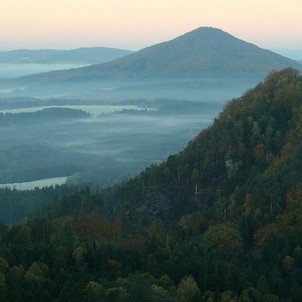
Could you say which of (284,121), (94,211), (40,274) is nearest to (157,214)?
(94,211)

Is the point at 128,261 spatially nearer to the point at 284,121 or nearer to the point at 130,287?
the point at 130,287

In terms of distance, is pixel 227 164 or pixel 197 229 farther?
pixel 227 164

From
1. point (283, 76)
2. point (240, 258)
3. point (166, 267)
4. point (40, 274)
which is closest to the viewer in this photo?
point (40, 274)

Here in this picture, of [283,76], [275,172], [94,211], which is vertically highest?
[283,76]

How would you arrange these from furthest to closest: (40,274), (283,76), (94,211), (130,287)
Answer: (283,76), (94,211), (40,274), (130,287)

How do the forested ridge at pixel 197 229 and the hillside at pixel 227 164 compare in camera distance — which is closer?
the forested ridge at pixel 197 229

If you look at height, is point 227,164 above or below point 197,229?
above

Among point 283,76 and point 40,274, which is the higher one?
point 283,76

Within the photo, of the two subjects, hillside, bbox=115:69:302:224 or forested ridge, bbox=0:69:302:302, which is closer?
forested ridge, bbox=0:69:302:302
